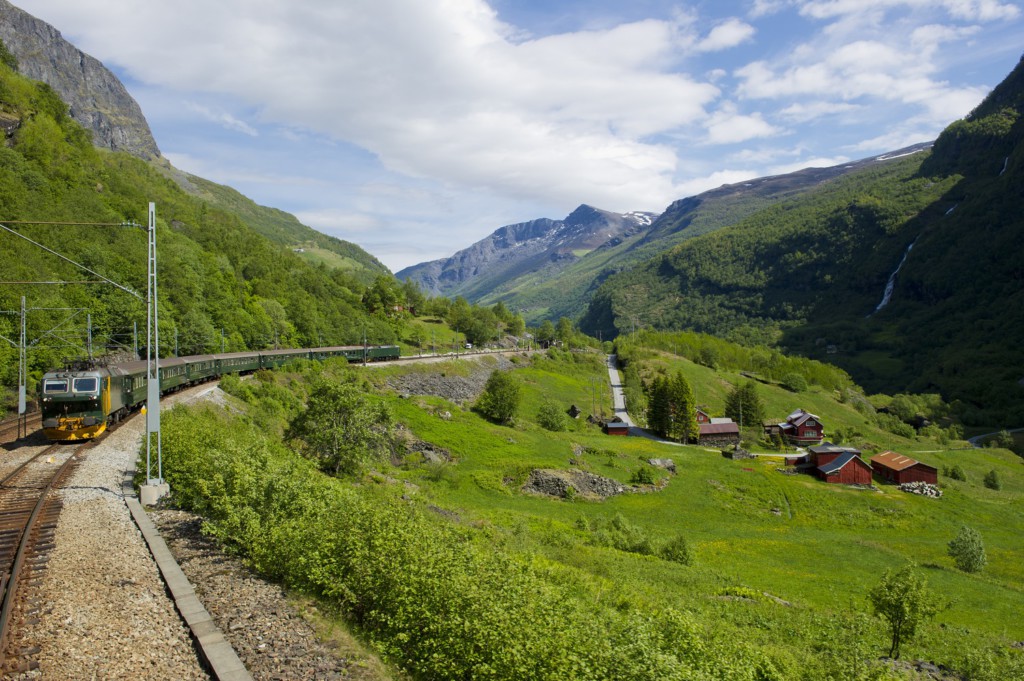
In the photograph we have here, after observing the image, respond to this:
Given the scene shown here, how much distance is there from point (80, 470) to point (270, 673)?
64.3ft

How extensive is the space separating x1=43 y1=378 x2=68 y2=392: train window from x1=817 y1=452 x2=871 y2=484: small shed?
264 ft

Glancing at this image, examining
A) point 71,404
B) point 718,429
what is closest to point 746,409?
point 718,429

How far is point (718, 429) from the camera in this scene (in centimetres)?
9419

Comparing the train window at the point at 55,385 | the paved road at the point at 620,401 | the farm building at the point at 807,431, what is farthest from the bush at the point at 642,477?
the farm building at the point at 807,431

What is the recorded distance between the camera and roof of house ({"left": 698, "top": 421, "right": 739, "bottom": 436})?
3678 inches

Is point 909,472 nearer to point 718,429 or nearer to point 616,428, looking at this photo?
point 718,429

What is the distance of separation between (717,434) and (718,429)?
1036 mm

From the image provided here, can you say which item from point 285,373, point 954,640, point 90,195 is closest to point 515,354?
point 285,373

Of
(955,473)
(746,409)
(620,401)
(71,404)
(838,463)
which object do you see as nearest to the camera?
(71,404)

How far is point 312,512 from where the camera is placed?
15.6 metres

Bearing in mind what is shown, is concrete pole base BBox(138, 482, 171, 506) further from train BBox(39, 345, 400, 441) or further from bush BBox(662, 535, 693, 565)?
bush BBox(662, 535, 693, 565)

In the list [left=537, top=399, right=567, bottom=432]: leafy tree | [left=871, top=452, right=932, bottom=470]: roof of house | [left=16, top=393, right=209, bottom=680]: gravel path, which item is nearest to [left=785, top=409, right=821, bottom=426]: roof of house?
[left=871, top=452, right=932, bottom=470]: roof of house

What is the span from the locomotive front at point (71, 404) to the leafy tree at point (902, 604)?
40.9 metres

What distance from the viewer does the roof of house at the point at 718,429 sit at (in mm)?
93419
